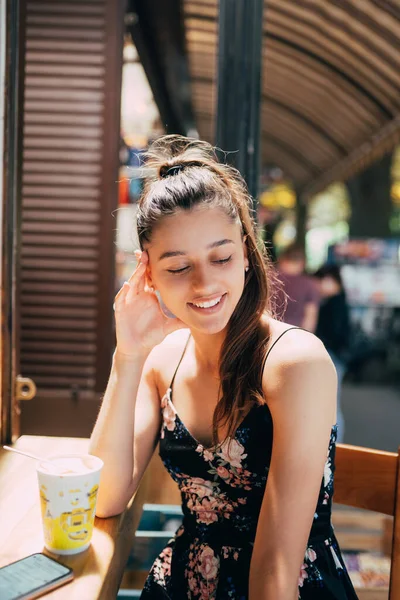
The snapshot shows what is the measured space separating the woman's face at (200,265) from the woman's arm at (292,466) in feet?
0.73

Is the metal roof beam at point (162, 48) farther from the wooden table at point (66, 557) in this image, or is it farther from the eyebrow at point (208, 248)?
the wooden table at point (66, 557)

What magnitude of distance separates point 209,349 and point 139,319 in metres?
0.23

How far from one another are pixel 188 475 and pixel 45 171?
2.92m

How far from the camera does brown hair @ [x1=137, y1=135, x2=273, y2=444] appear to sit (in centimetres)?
165

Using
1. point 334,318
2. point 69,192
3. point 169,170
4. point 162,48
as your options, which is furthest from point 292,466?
point 334,318

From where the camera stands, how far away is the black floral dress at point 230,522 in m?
1.64

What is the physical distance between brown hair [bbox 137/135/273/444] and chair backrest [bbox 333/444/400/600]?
43 centimetres

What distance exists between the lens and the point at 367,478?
5.99 feet

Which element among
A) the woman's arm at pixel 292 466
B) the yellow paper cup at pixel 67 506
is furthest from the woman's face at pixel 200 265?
the yellow paper cup at pixel 67 506

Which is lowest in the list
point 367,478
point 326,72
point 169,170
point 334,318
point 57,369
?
point 57,369

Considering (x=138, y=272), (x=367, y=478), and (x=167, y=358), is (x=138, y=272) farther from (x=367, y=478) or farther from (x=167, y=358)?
(x=367, y=478)

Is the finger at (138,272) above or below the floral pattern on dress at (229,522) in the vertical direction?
above

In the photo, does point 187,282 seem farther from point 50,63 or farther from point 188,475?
point 50,63

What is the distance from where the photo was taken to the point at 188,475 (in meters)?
1.74
